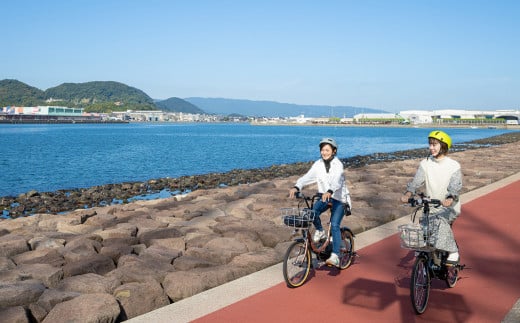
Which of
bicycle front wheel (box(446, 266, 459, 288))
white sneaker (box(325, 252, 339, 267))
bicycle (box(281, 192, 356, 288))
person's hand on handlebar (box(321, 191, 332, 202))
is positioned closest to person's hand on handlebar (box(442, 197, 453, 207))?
bicycle front wheel (box(446, 266, 459, 288))

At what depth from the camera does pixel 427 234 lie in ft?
16.0

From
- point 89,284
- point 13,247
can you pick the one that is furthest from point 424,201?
point 13,247

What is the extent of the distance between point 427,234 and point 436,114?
20413cm

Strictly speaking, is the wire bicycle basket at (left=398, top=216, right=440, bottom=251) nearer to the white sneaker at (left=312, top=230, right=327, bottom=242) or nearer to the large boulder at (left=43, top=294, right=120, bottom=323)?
the white sneaker at (left=312, top=230, right=327, bottom=242)

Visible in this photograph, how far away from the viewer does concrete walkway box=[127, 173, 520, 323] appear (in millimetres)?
4750

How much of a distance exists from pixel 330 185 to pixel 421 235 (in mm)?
1314

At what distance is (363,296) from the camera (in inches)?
209

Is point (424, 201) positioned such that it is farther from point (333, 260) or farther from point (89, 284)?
point (89, 284)

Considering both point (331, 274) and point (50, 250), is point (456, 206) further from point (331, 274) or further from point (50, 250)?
point (50, 250)

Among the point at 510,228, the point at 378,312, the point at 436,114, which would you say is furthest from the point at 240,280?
the point at 436,114

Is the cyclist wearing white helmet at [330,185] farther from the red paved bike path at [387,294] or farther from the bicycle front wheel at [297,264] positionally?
the red paved bike path at [387,294]

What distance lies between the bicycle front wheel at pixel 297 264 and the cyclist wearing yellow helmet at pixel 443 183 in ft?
4.10

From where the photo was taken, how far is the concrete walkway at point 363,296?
4750 mm

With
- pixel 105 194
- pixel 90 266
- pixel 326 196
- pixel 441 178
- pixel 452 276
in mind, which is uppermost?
pixel 441 178
